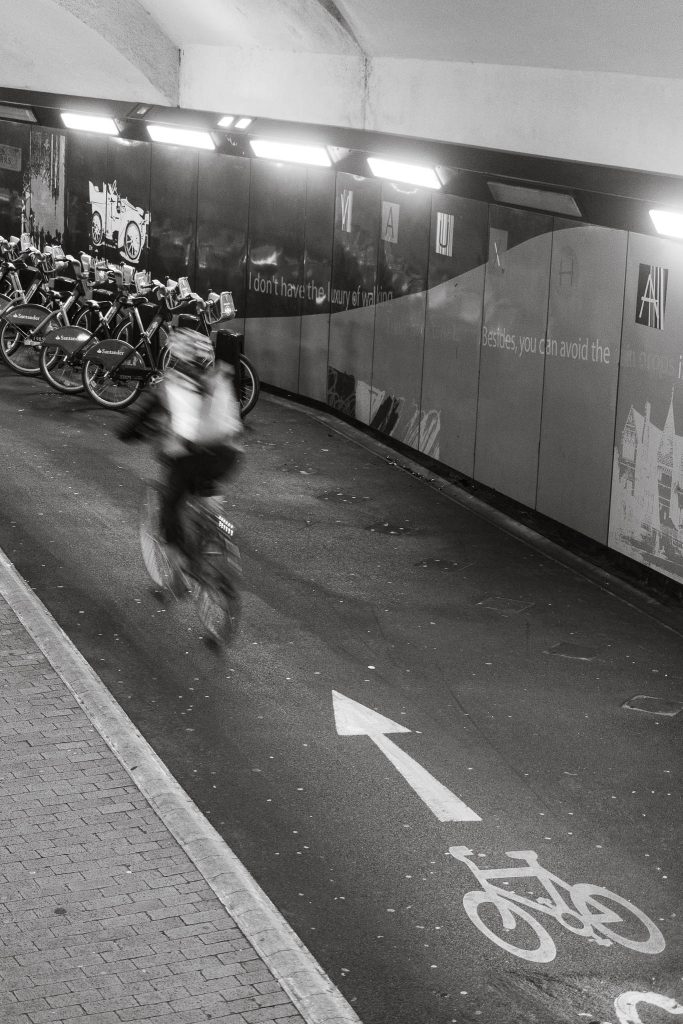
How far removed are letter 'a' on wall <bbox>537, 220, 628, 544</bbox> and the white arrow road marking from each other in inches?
167

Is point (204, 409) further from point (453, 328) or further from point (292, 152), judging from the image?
point (292, 152)

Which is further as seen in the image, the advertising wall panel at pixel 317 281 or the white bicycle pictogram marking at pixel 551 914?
the advertising wall panel at pixel 317 281

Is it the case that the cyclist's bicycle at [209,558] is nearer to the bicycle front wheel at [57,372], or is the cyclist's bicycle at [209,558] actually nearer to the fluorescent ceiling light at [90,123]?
the bicycle front wheel at [57,372]

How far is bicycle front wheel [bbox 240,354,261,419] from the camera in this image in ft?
51.9

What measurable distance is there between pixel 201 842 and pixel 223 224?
507 inches

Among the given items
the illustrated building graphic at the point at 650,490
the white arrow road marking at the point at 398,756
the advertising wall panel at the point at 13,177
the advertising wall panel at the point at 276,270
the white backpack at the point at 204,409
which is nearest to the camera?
the white arrow road marking at the point at 398,756

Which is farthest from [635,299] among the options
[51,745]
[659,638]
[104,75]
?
[104,75]

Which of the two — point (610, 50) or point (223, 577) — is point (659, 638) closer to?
point (223, 577)

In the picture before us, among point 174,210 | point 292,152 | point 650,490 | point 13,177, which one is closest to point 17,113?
point 13,177

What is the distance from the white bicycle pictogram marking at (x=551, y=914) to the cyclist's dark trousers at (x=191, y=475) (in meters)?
3.67

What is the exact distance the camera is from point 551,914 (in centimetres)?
605

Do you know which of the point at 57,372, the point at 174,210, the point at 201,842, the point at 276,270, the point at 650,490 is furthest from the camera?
the point at 174,210

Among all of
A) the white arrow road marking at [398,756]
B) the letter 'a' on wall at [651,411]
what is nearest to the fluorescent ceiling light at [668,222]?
the letter 'a' on wall at [651,411]

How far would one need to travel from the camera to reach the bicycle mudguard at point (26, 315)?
1775 cm
